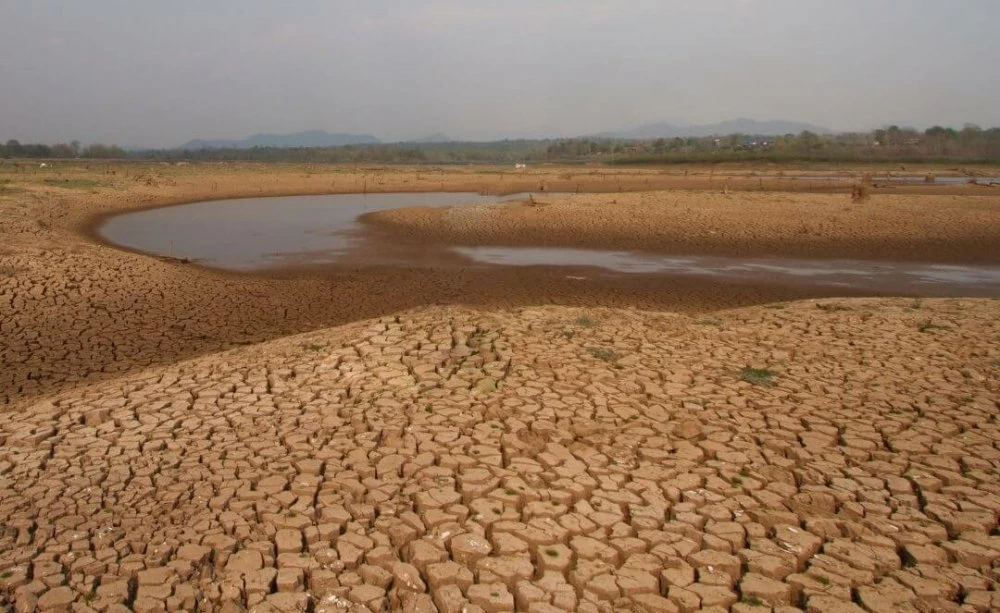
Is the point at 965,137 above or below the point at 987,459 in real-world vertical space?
above

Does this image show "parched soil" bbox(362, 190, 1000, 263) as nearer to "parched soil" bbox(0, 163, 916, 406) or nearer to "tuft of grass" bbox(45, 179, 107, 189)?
"parched soil" bbox(0, 163, 916, 406)

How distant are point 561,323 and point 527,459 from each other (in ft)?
9.73

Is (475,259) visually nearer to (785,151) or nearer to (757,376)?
(757,376)

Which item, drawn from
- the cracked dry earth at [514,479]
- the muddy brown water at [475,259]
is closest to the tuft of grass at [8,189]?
the muddy brown water at [475,259]

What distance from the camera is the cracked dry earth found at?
3.30 metres

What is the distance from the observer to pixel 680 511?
155 inches

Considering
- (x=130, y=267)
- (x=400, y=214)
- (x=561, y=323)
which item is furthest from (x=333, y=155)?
(x=561, y=323)

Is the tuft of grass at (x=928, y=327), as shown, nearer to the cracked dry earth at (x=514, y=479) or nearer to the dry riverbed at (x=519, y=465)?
the dry riverbed at (x=519, y=465)

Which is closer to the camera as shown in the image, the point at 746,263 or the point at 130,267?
the point at 130,267

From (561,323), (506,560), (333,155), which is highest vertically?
(333,155)

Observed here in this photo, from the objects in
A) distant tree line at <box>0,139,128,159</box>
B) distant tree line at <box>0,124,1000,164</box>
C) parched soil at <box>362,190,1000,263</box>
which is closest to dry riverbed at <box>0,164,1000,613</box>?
parched soil at <box>362,190,1000,263</box>

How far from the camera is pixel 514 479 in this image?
4.27 metres

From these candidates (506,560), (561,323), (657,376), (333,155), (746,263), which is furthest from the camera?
(333,155)

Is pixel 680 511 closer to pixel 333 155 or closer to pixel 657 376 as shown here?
pixel 657 376
